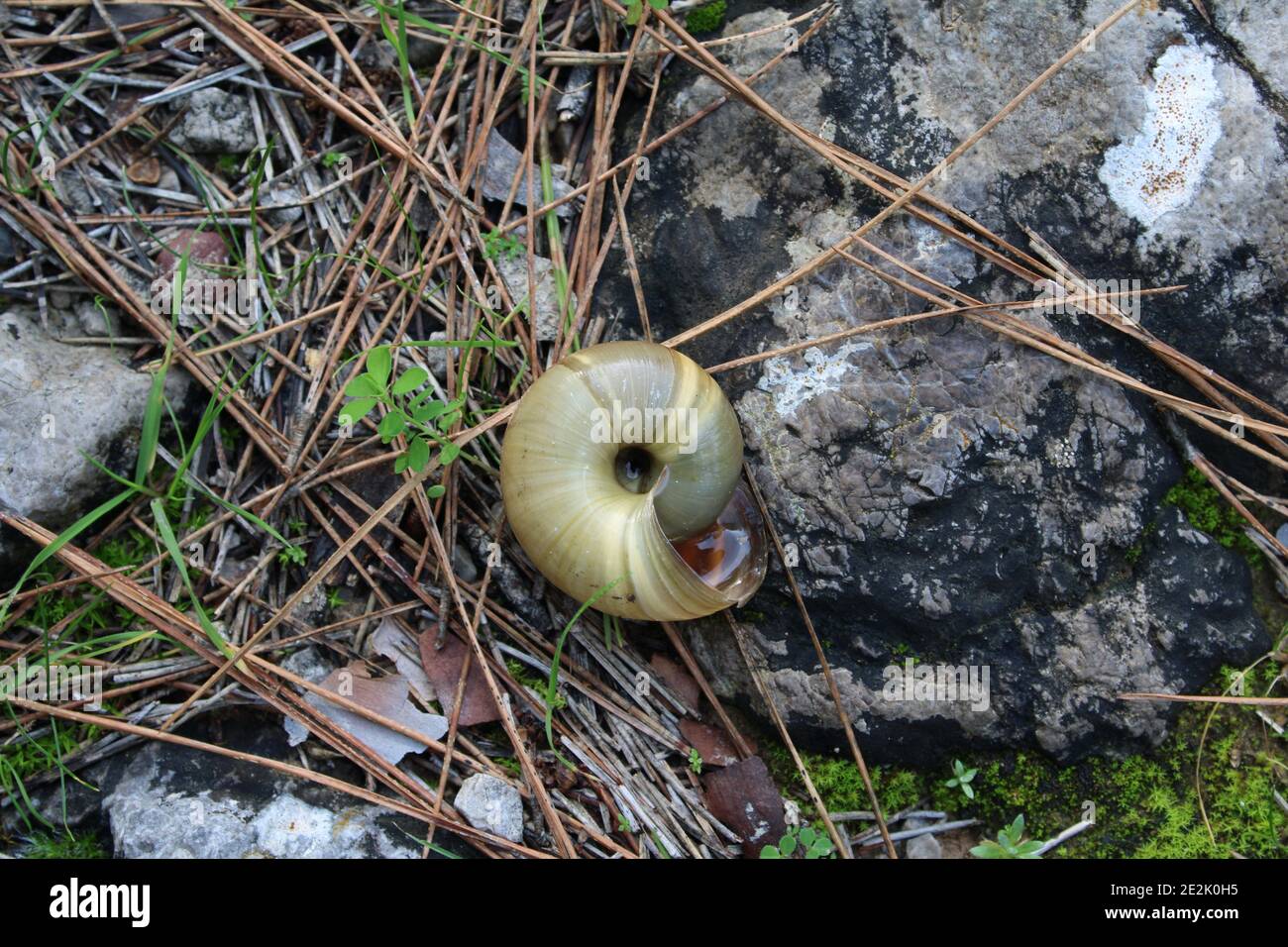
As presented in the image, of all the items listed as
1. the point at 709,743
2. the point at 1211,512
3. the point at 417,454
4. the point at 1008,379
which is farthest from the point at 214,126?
the point at 1211,512

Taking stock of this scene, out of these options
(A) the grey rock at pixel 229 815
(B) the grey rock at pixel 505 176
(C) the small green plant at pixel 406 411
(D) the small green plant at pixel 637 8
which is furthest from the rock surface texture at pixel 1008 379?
(A) the grey rock at pixel 229 815

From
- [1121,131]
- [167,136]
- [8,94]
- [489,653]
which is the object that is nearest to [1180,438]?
[1121,131]

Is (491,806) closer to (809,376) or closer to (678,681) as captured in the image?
(678,681)

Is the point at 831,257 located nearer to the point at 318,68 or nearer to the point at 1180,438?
the point at 1180,438

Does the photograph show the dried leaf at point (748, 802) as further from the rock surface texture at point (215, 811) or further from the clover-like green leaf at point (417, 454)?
the clover-like green leaf at point (417, 454)

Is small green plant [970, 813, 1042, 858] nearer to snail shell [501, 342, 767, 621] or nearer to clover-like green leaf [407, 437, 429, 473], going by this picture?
snail shell [501, 342, 767, 621]

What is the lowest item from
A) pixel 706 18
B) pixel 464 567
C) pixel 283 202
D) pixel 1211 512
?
pixel 464 567
